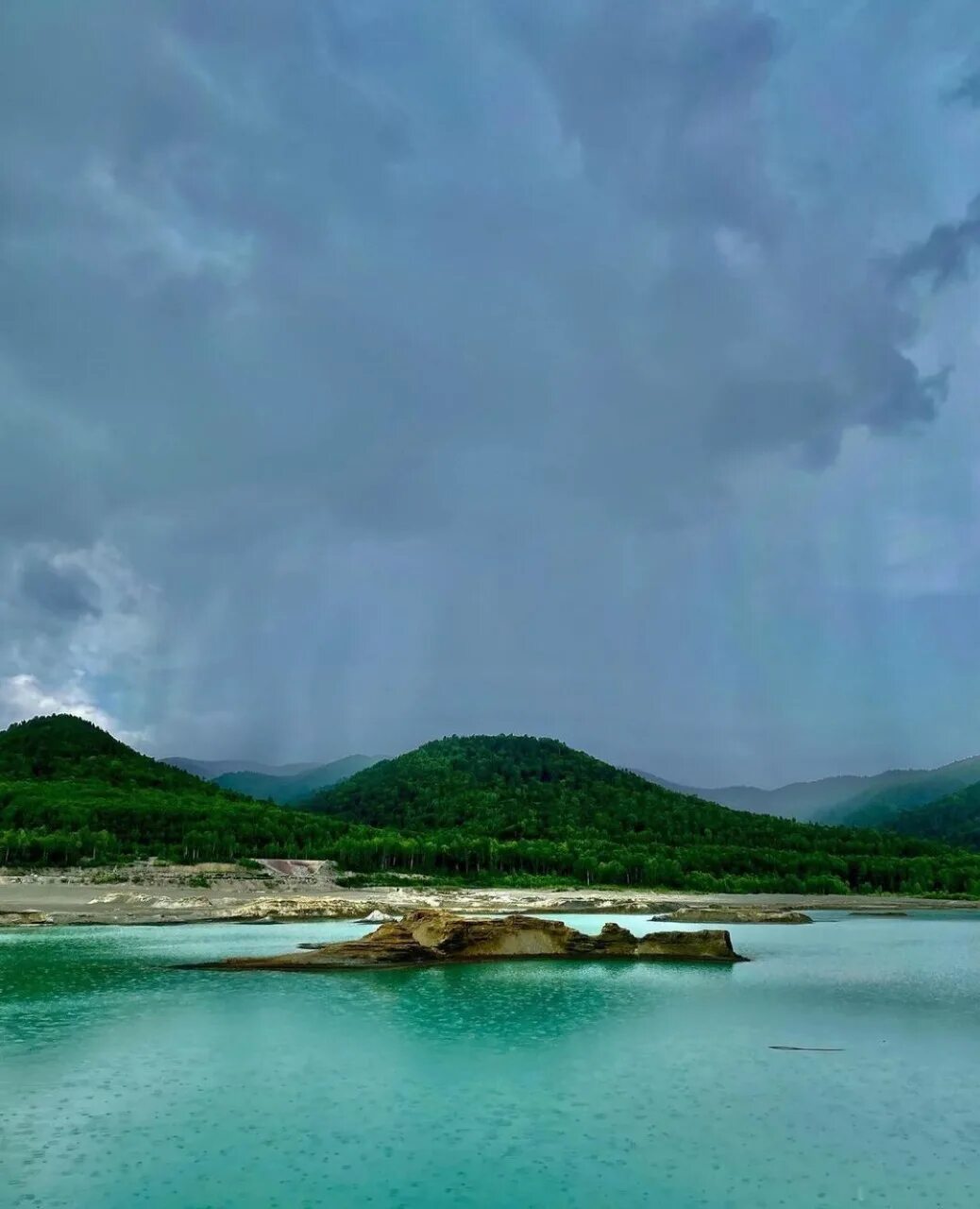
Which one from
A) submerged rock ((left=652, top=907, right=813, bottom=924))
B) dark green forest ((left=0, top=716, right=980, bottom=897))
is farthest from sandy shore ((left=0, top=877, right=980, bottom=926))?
dark green forest ((left=0, top=716, right=980, bottom=897))

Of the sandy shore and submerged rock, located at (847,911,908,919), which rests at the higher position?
the sandy shore

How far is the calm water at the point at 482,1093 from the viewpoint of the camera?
57.0 ft

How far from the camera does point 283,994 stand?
41.5 meters

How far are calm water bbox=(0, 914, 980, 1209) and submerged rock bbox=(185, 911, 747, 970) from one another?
491 cm

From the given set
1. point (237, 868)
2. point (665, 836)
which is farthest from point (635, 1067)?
point (665, 836)

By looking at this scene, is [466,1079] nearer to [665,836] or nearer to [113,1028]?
[113,1028]

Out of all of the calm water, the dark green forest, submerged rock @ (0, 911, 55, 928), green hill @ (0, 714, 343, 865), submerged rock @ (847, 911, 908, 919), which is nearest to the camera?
the calm water

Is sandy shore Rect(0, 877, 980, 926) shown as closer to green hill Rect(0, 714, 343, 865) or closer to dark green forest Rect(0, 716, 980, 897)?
dark green forest Rect(0, 716, 980, 897)

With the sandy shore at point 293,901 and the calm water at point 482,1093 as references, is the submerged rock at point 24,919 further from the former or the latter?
the calm water at point 482,1093

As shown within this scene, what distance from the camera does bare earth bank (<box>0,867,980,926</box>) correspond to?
90688mm

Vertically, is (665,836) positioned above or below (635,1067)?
above

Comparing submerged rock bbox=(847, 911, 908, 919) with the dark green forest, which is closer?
submerged rock bbox=(847, 911, 908, 919)

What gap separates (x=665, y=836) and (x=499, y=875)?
206ft

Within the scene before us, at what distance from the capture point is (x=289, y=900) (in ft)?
315
